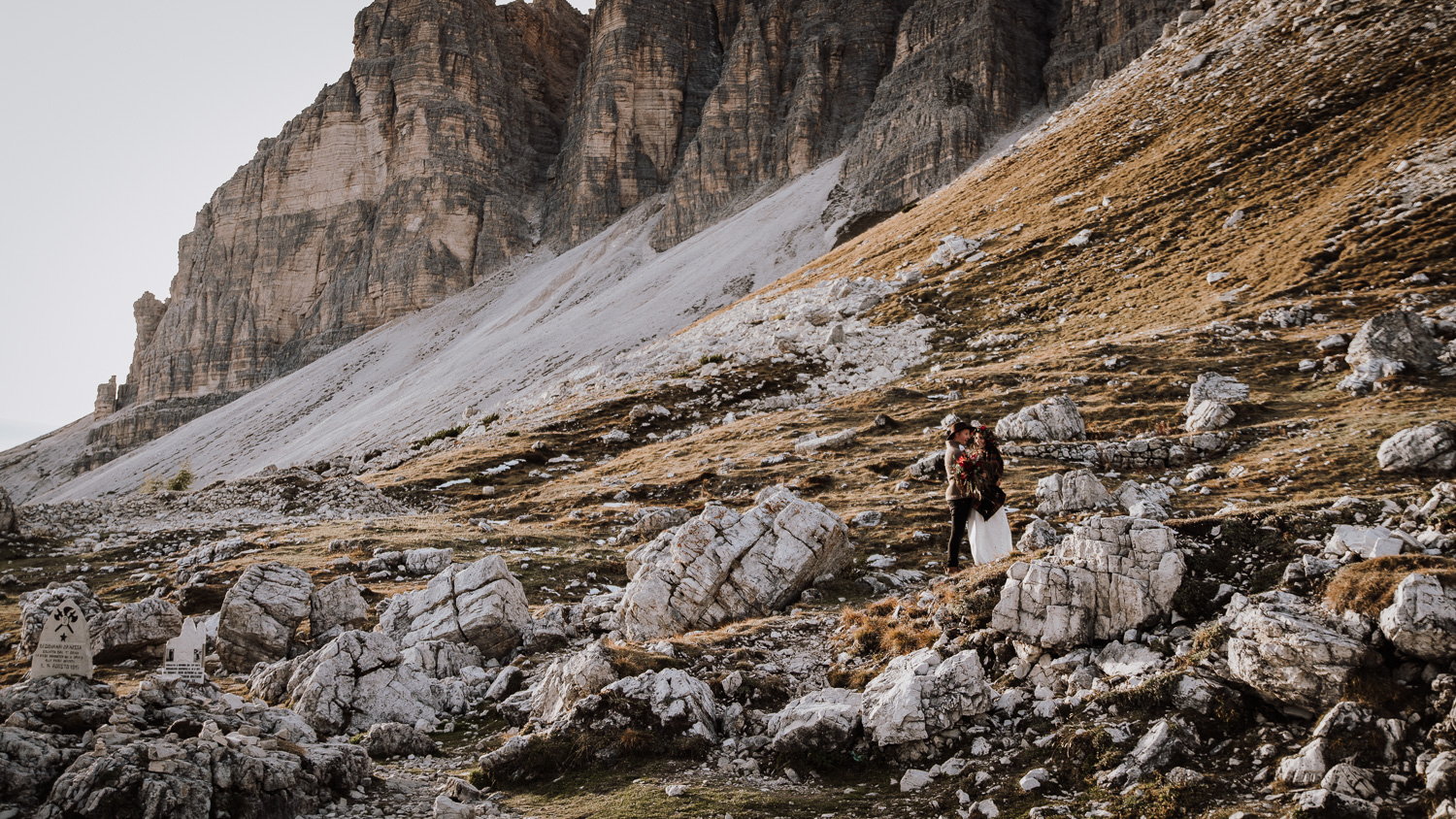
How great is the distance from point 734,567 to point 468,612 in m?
5.12

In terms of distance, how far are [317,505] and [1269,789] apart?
106ft

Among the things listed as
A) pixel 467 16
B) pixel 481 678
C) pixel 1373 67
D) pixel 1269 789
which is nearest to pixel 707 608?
pixel 481 678

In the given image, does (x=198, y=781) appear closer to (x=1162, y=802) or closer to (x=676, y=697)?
(x=676, y=697)

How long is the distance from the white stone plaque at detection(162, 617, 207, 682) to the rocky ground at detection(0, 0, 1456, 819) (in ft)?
3.51

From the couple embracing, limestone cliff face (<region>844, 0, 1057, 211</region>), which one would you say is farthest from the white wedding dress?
limestone cliff face (<region>844, 0, 1057, 211</region>)

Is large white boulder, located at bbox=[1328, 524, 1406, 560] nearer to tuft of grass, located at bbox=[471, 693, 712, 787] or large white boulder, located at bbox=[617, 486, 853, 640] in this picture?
tuft of grass, located at bbox=[471, 693, 712, 787]

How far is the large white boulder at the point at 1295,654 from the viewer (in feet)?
23.0

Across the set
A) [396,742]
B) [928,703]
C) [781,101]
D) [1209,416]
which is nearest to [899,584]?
[928,703]

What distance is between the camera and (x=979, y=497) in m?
13.8

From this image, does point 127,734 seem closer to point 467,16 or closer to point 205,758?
point 205,758

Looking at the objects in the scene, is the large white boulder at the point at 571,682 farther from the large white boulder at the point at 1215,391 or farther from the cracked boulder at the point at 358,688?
the large white boulder at the point at 1215,391

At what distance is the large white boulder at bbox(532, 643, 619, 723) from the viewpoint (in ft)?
33.6

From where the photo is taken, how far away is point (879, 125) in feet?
354

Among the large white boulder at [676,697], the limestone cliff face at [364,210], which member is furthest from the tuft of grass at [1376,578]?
the limestone cliff face at [364,210]
